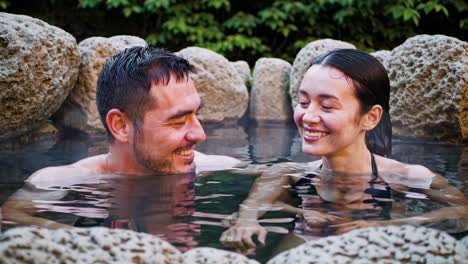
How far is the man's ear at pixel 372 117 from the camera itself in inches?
149

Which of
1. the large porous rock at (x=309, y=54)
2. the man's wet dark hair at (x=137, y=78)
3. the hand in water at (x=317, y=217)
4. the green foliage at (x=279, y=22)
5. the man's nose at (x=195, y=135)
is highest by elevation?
the green foliage at (x=279, y=22)

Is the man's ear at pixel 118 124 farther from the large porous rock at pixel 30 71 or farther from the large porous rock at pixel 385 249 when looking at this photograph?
the large porous rock at pixel 385 249

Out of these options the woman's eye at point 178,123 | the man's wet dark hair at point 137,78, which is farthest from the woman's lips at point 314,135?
the man's wet dark hair at point 137,78

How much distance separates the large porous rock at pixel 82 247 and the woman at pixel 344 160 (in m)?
1.14

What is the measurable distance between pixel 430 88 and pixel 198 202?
3.90 metres

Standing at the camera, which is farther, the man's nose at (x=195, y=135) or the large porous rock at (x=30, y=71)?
the large porous rock at (x=30, y=71)

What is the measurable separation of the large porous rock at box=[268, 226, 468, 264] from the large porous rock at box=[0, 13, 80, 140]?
4.07 meters

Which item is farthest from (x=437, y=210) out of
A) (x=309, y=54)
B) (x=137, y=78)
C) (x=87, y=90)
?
(x=309, y=54)

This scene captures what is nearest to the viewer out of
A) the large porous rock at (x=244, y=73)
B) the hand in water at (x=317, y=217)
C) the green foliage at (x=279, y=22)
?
the hand in water at (x=317, y=217)

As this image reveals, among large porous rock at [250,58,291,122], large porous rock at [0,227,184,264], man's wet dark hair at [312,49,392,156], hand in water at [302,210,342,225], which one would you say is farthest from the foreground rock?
large porous rock at [250,58,291,122]

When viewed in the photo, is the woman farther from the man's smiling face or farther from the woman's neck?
the man's smiling face

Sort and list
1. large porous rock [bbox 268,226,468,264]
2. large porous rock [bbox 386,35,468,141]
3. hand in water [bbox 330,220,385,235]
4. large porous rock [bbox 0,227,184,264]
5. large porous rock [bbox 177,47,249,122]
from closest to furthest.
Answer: large porous rock [bbox 0,227,184,264]
large porous rock [bbox 268,226,468,264]
hand in water [bbox 330,220,385,235]
large porous rock [bbox 386,35,468,141]
large porous rock [bbox 177,47,249,122]

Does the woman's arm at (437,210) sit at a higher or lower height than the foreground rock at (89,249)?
lower

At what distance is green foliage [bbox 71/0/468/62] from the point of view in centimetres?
1106
